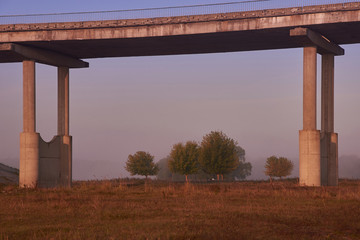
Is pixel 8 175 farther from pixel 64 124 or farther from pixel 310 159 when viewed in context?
pixel 310 159

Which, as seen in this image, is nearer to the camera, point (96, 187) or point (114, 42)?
point (96, 187)

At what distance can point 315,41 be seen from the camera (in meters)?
38.7

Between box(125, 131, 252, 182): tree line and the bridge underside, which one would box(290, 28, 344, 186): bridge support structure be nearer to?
the bridge underside

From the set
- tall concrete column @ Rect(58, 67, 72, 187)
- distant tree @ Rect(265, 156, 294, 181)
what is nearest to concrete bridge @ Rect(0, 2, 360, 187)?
tall concrete column @ Rect(58, 67, 72, 187)

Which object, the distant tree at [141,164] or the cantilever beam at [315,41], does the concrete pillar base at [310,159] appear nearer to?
the cantilever beam at [315,41]

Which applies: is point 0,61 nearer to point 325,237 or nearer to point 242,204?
point 242,204

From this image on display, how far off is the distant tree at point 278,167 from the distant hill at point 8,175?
1993 inches

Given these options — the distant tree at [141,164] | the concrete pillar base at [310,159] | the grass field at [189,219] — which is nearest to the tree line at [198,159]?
the distant tree at [141,164]

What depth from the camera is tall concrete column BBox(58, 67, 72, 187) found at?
46.0m

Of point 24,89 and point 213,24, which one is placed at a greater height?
point 213,24

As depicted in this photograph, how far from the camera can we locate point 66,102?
1842 inches

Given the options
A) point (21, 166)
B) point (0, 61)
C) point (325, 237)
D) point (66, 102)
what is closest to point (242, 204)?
point (325, 237)

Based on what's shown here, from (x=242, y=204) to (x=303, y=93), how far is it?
19729 mm

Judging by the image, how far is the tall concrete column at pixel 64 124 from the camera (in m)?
46.0
